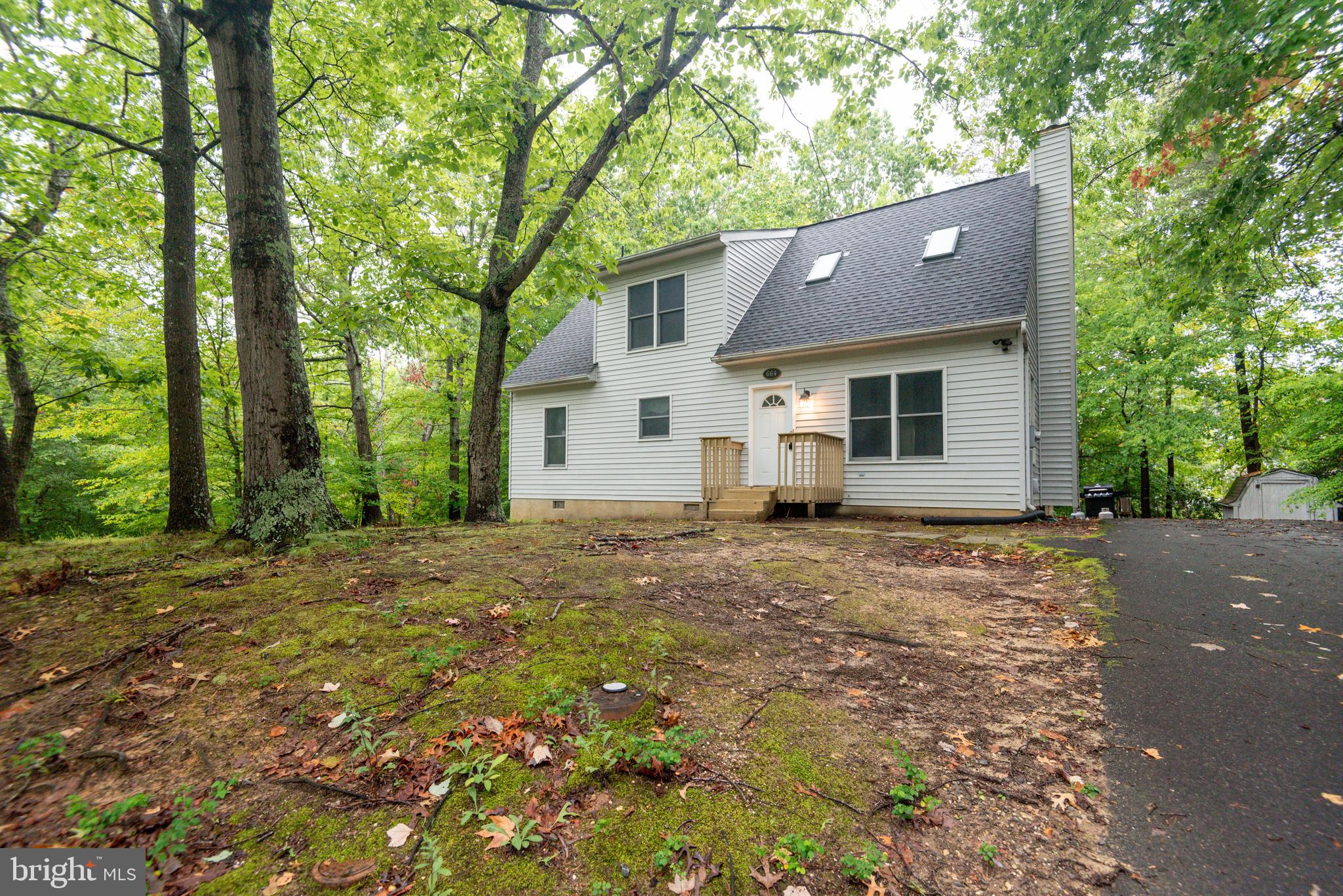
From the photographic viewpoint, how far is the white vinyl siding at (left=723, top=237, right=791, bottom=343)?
11.6 metres

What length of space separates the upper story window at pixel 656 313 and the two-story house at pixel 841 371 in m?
0.05

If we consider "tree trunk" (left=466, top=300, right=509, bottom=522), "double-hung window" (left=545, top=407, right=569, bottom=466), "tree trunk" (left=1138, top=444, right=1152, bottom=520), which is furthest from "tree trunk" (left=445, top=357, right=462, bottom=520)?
"tree trunk" (left=1138, top=444, right=1152, bottom=520)

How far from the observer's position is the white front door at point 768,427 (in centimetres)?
1074

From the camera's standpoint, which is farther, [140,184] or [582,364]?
[582,364]

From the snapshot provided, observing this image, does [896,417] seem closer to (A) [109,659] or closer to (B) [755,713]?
(B) [755,713]

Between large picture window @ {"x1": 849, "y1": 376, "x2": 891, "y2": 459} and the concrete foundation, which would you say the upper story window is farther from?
large picture window @ {"x1": 849, "y1": 376, "x2": 891, "y2": 459}

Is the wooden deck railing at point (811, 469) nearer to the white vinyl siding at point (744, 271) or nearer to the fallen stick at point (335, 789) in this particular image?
the white vinyl siding at point (744, 271)

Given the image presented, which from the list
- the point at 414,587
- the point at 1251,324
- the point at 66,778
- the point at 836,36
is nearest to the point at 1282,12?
the point at 836,36

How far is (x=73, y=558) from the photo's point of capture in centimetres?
401

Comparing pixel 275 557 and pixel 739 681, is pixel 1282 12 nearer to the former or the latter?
pixel 739 681

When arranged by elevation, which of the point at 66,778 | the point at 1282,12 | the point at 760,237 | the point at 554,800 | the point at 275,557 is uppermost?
the point at 760,237

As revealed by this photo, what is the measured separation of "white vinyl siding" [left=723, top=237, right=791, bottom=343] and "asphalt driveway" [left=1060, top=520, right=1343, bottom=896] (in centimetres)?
850

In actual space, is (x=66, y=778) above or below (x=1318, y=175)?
below

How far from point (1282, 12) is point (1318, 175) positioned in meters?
1.83
